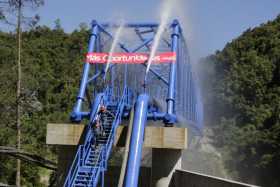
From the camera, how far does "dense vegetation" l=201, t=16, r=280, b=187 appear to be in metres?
62.8

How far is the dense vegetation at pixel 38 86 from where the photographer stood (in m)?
33.0

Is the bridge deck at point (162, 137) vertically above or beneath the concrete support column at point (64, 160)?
above

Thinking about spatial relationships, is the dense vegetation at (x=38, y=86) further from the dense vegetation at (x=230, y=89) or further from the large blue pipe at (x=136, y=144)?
the large blue pipe at (x=136, y=144)

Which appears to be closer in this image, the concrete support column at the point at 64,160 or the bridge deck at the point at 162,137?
the bridge deck at the point at 162,137

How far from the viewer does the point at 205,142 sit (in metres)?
72.1

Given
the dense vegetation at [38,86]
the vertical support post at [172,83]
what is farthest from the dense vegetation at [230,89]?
the vertical support post at [172,83]

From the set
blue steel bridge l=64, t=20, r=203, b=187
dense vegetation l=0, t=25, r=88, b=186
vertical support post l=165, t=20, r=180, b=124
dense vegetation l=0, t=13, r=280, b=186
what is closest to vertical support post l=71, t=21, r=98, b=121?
blue steel bridge l=64, t=20, r=203, b=187

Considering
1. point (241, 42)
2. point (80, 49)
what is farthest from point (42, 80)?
point (241, 42)

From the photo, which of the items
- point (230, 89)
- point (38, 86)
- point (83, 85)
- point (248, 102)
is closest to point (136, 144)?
point (83, 85)

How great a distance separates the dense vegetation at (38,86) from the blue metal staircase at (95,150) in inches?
492

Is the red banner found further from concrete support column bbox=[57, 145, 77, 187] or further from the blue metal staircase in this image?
concrete support column bbox=[57, 145, 77, 187]

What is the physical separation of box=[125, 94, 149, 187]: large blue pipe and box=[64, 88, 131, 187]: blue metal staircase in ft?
3.50

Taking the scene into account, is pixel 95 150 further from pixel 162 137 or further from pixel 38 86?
pixel 38 86

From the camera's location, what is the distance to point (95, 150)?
1633cm
